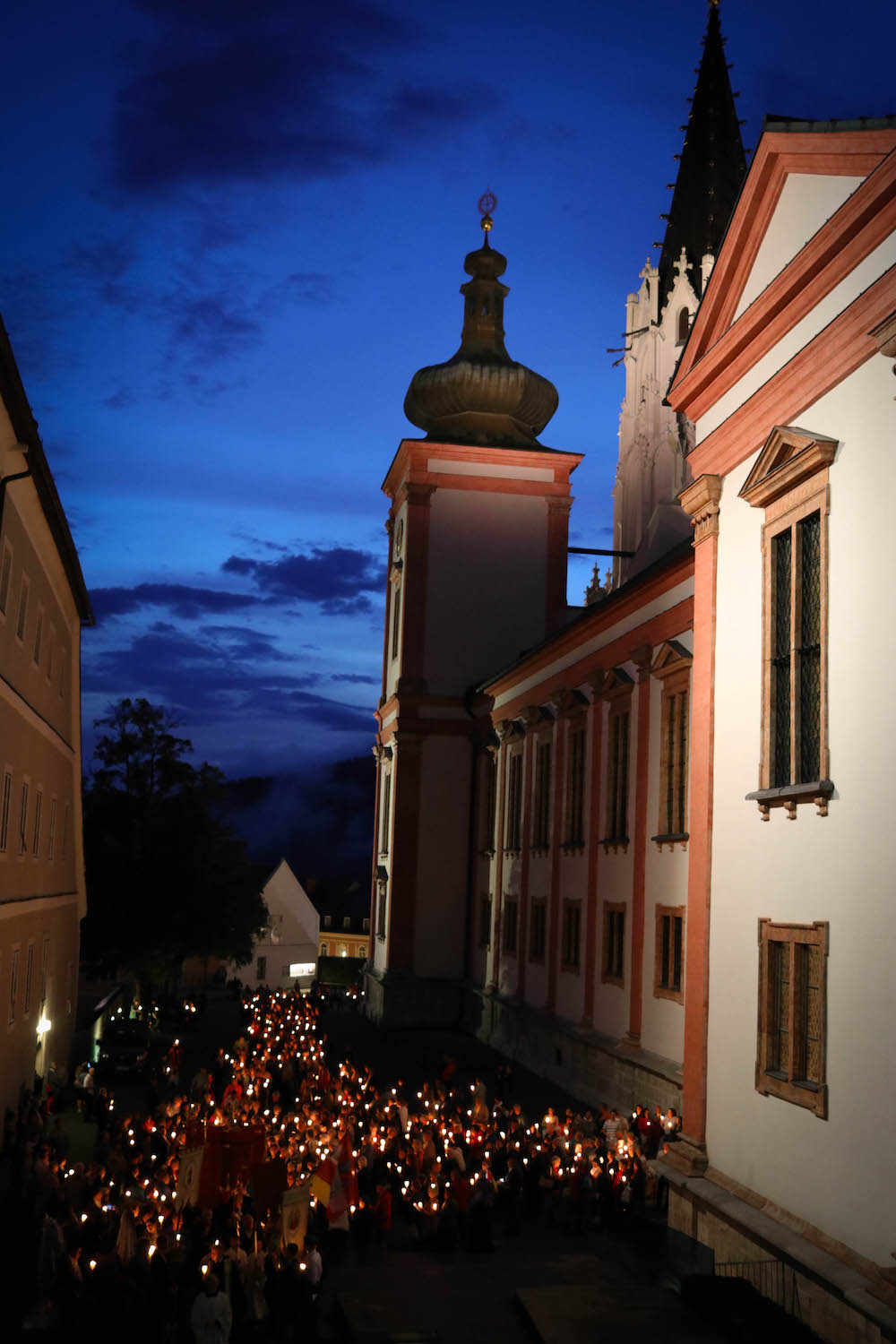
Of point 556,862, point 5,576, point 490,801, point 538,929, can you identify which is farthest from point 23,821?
point 490,801

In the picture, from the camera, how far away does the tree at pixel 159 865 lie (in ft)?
173

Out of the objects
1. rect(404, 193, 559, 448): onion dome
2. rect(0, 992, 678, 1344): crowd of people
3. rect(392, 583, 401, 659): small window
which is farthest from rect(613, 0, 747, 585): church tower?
rect(0, 992, 678, 1344): crowd of people

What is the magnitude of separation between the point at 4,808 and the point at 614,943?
12637 mm

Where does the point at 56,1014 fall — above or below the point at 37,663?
below

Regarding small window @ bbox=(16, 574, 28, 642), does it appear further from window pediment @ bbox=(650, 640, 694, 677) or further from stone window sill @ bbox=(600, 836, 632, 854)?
stone window sill @ bbox=(600, 836, 632, 854)

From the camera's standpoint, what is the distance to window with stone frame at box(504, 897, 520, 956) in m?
39.5

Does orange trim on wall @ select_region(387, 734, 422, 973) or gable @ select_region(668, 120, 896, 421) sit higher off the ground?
gable @ select_region(668, 120, 896, 421)

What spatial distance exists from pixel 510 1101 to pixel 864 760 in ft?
63.6

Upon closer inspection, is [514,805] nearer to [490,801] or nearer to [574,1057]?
[490,801]

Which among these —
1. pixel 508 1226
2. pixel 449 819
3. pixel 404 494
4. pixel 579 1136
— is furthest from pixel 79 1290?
pixel 404 494

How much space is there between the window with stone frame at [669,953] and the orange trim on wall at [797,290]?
1037cm

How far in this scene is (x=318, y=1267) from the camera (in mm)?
15359

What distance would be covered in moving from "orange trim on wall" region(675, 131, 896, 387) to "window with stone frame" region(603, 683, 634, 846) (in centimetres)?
1172

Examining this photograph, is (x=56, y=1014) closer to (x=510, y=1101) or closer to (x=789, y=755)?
(x=510, y=1101)
